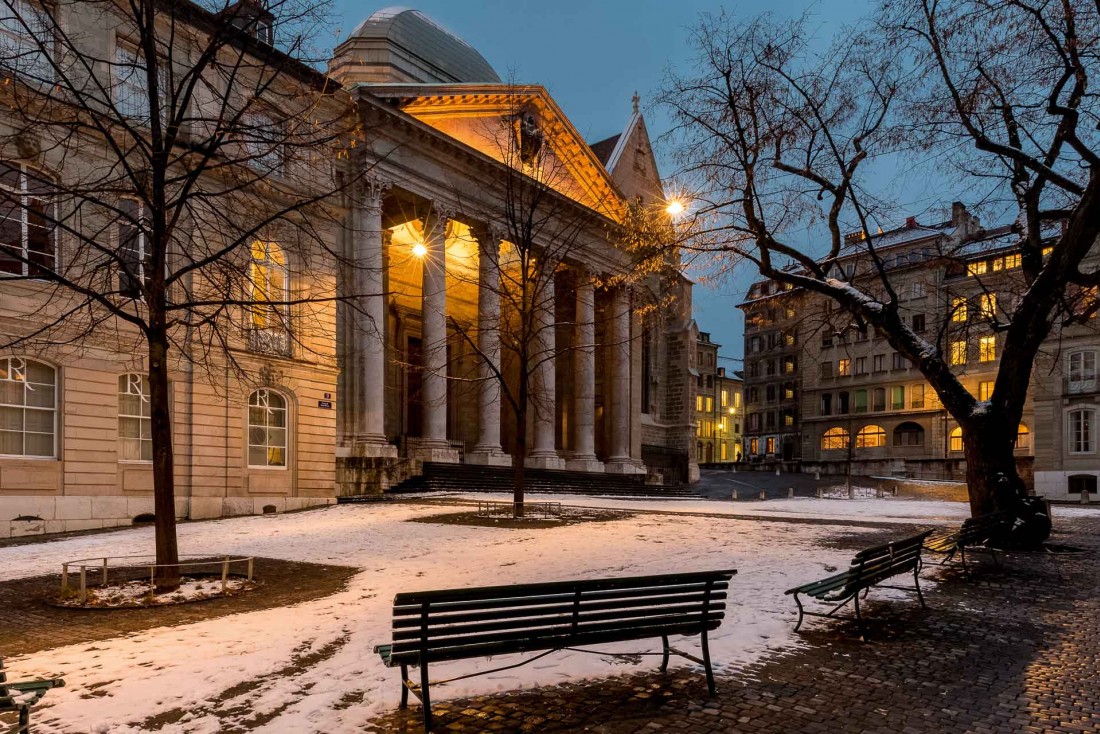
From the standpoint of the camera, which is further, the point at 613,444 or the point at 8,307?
the point at 613,444

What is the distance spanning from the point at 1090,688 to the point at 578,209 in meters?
28.6

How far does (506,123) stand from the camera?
29.0m

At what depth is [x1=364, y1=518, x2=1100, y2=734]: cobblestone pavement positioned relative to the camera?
5.20 metres

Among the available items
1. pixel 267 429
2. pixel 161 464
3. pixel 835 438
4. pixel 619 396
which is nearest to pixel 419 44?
pixel 619 396

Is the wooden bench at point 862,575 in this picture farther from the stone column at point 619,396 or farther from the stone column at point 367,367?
the stone column at point 619,396

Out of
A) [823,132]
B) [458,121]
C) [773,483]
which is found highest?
[458,121]

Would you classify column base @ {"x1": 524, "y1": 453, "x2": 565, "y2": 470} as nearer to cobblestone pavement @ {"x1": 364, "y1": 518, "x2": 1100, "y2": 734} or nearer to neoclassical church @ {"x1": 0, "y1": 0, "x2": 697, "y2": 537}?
neoclassical church @ {"x1": 0, "y1": 0, "x2": 697, "y2": 537}

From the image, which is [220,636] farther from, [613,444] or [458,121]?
[613,444]

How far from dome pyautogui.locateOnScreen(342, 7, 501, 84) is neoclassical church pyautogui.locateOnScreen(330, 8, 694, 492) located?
0.10 meters

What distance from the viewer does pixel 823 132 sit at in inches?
594

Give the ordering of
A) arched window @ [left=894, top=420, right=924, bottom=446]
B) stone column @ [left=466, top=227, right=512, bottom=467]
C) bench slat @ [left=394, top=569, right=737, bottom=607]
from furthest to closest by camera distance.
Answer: arched window @ [left=894, top=420, right=924, bottom=446] < stone column @ [left=466, top=227, right=512, bottom=467] < bench slat @ [left=394, top=569, right=737, bottom=607]

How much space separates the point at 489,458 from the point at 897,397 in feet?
147

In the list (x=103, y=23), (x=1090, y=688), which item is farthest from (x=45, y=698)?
(x=103, y=23)

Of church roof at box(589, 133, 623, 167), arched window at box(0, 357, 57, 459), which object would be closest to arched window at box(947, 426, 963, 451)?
church roof at box(589, 133, 623, 167)
